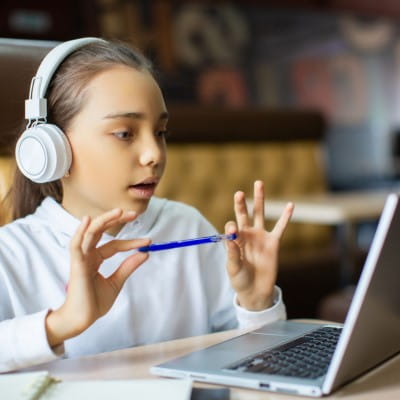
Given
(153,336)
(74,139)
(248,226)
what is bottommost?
(153,336)

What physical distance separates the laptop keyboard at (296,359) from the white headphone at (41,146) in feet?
1.14

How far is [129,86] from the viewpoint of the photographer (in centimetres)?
97

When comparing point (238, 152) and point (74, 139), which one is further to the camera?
point (238, 152)

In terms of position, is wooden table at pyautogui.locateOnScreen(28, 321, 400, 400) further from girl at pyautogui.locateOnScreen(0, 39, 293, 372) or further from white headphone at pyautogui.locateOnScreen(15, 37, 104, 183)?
white headphone at pyautogui.locateOnScreen(15, 37, 104, 183)

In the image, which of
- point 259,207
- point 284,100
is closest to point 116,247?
point 259,207

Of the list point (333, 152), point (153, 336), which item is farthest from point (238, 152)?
point (333, 152)

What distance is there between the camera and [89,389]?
0.69m

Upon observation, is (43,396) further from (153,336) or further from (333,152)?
(333,152)

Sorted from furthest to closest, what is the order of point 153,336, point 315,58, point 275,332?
point 315,58 < point 153,336 < point 275,332

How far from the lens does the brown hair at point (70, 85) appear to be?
3.21ft

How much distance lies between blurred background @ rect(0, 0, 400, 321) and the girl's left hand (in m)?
1.29

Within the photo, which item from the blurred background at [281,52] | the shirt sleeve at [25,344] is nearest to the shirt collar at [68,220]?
the shirt sleeve at [25,344]

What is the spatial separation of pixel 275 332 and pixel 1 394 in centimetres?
38

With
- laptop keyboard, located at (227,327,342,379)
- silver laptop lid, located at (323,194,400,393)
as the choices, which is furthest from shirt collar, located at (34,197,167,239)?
silver laptop lid, located at (323,194,400,393)
